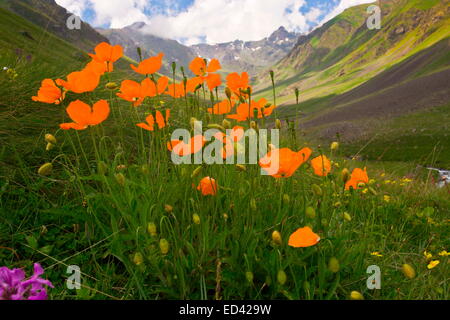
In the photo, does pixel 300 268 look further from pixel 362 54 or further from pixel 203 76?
pixel 362 54

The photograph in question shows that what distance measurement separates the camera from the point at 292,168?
185 centimetres

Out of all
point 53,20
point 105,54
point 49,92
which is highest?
point 53,20

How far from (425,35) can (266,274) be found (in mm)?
166213

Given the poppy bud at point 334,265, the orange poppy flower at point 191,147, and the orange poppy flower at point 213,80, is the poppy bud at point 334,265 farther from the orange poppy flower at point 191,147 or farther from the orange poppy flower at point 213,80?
the orange poppy flower at point 213,80

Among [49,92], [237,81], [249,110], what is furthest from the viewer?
[237,81]

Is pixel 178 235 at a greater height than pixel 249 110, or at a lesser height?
lesser

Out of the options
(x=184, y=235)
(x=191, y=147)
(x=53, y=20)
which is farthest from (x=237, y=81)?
(x=53, y=20)

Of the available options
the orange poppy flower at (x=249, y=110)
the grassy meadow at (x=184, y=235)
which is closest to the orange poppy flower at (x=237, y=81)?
the grassy meadow at (x=184, y=235)

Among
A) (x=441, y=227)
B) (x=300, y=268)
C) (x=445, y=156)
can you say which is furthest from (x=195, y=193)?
(x=445, y=156)

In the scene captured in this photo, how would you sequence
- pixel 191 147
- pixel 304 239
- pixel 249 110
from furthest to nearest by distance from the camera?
pixel 249 110 → pixel 191 147 → pixel 304 239

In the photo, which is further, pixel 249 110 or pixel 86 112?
pixel 249 110

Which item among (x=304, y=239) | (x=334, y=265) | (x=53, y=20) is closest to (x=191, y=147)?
(x=304, y=239)

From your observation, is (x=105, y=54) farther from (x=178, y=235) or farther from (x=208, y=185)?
(x=178, y=235)

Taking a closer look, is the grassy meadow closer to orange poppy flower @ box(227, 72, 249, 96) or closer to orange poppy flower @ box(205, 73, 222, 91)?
orange poppy flower @ box(227, 72, 249, 96)
